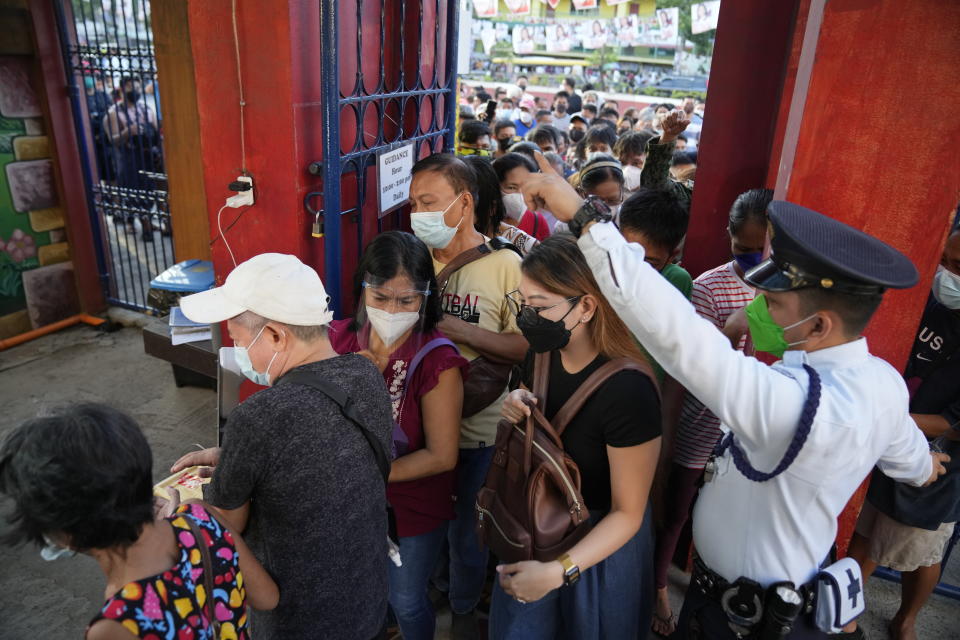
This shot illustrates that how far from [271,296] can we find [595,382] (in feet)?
2.73

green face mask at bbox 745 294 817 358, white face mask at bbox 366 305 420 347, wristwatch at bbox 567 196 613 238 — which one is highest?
wristwatch at bbox 567 196 613 238

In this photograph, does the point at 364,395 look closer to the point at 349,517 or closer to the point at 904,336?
the point at 349,517

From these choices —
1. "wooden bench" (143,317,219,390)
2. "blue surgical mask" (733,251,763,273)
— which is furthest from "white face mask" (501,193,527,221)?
"wooden bench" (143,317,219,390)

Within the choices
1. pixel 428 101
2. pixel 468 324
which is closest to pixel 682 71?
pixel 428 101

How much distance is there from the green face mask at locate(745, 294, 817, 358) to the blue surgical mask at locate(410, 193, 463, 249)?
129 cm

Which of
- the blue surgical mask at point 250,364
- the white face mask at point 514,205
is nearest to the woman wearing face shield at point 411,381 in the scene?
the blue surgical mask at point 250,364

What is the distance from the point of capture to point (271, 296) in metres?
1.53

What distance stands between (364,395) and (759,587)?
1.03 m

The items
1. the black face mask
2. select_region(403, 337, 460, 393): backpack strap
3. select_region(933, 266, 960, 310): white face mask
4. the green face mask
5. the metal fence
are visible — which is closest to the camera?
the green face mask

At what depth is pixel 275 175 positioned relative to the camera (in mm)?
2895

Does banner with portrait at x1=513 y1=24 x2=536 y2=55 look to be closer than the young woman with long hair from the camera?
No

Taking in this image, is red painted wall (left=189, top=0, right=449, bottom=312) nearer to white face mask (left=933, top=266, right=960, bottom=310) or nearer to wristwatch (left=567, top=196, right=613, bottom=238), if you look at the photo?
wristwatch (left=567, top=196, right=613, bottom=238)

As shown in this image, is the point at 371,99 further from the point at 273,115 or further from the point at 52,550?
the point at 52,550

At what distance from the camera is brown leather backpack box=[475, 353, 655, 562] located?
5.32 ft
